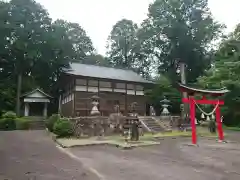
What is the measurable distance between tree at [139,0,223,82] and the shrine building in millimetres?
9375

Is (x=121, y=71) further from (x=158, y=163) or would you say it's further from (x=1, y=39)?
(x=158, y=163)

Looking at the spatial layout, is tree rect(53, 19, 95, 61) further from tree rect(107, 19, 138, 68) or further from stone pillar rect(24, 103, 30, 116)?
stone pillar rect(24, 103, 30, 116)

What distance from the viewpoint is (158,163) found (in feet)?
26.7

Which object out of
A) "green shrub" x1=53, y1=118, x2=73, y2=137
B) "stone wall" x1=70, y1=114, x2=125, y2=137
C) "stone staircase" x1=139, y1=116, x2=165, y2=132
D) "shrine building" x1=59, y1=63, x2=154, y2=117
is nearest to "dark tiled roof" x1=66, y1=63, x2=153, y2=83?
"shrine building" x1=59, y1=63, x2=154, y2=117

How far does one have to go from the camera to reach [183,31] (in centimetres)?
3562

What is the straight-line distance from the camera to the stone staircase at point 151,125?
66.6 feet

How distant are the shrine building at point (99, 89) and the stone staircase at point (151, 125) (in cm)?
519

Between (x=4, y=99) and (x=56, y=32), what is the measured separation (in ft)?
37.7

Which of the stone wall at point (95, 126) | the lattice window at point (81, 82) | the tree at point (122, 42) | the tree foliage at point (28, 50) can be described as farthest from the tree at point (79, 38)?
the stone wall at point (95, 126)

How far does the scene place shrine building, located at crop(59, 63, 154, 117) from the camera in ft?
82.9

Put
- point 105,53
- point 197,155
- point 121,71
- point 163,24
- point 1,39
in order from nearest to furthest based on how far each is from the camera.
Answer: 1. point 197,155
2. point 1,39
3. point 121,71
4. point 163,24
5. point 105,53

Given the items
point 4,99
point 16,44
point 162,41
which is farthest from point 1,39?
point 162,41

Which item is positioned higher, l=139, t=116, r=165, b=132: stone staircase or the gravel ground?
l=139, t=116, r=165, b=132: stone staircase

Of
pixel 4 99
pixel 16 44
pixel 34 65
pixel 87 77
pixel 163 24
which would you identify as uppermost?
pixel 163 24
